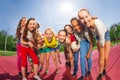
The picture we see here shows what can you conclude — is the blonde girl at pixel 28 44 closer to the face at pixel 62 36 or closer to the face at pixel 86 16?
the face at pixel 62 36

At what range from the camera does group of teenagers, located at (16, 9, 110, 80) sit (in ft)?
22.1

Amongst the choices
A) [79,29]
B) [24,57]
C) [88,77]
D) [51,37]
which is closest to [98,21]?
[79,29]

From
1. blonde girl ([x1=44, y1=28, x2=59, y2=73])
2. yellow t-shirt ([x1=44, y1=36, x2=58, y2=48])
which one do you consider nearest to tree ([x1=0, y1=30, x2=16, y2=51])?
blonde girl ([x1=44, y1=28, x2=59, y2=73])

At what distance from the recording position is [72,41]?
838 cm

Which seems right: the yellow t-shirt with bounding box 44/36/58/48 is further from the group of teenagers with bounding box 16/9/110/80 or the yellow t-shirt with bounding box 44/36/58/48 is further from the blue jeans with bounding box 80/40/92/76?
the blue jeans with bounding box 80/40/92/76

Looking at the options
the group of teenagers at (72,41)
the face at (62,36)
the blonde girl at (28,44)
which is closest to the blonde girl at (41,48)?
the group of teenagers at (72,41)

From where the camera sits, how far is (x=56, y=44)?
31.4 ft

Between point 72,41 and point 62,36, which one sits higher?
point 62,36

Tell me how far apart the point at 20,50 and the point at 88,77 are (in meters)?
1.92

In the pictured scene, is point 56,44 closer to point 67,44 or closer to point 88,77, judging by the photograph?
point 67,44

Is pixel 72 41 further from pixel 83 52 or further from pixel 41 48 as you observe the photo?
pixel 41 48

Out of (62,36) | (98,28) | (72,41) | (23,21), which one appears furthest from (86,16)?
(23,21)

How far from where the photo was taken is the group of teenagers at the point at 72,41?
674 centimetres

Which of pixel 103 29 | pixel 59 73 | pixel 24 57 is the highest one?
pixel 103 29
